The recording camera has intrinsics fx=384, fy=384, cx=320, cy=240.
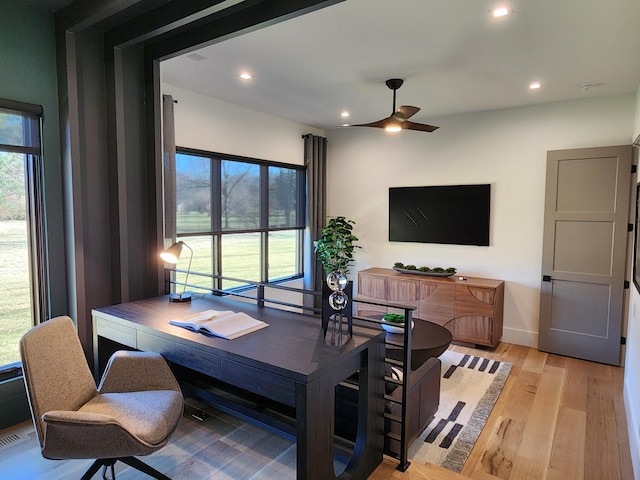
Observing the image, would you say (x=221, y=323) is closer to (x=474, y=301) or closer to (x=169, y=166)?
(x=169, y=166)

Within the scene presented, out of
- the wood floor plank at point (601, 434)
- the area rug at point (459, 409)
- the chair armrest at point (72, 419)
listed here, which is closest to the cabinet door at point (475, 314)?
the area rug at point (459, 409)

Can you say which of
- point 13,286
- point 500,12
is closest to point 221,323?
point 13,286

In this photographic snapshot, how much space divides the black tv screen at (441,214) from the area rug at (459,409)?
1482mm

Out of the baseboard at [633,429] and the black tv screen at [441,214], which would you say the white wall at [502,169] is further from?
Result: the baseboard at [633,429]

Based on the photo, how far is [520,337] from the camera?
4500 millimetres

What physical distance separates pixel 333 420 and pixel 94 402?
A: 124 centimetres

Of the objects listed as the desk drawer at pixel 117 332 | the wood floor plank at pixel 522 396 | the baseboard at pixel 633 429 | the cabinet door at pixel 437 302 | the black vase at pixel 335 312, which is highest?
the black vase at pixel 335 312

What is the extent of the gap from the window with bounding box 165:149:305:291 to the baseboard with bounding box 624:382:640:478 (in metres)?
3.08

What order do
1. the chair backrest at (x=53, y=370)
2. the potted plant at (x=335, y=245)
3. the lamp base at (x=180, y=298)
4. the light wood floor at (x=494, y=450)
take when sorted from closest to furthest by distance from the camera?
Answer: the chair backrest at (x=53, y=370)
the light wood floor at (x=494, y=450)
the lamp base at (x=180, y=298)
the potted plant at (x=335, y=245)

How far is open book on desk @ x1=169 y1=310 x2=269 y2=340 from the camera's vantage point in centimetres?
203

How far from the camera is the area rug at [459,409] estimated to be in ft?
8.04

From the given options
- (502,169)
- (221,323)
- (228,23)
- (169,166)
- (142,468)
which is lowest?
(142,468)

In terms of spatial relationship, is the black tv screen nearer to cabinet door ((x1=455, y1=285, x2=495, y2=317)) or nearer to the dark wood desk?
cabinet door ((x1=455, y1=285, x2=495, y2=317))

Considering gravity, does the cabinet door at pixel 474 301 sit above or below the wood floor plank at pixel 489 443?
above
